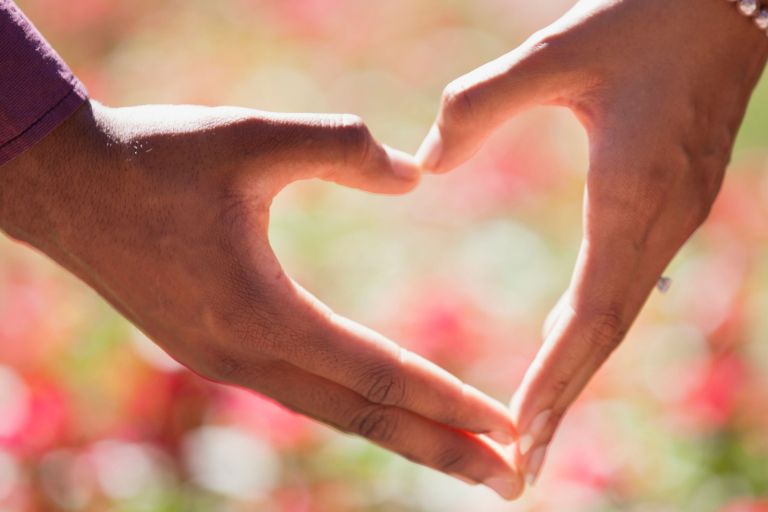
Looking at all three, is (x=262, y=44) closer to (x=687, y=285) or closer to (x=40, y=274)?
(x=40, y=274)

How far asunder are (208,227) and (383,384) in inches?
13.0

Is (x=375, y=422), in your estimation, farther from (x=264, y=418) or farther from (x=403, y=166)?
(x=264, y=418)

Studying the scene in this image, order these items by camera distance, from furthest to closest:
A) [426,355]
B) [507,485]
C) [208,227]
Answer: [426,355]
[507,485]
[208,227]

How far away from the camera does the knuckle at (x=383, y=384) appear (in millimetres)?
1368

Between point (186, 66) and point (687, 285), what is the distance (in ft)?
6.82

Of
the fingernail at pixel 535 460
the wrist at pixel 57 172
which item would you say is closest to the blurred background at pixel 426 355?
the fingernail at pixel 535 460

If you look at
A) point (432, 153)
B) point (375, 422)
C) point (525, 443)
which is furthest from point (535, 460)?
point (432, 153)

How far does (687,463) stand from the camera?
2.13 metres

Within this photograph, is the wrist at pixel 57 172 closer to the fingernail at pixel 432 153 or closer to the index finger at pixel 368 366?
the index finger at pixel 368 366

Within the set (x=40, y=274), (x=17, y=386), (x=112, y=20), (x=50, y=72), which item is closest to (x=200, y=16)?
(x=112, y=20)

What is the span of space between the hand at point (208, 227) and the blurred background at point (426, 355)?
2.53 ft

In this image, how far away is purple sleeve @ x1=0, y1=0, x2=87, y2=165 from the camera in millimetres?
1284

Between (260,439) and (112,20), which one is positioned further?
(112,20)

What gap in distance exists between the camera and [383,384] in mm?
1373
